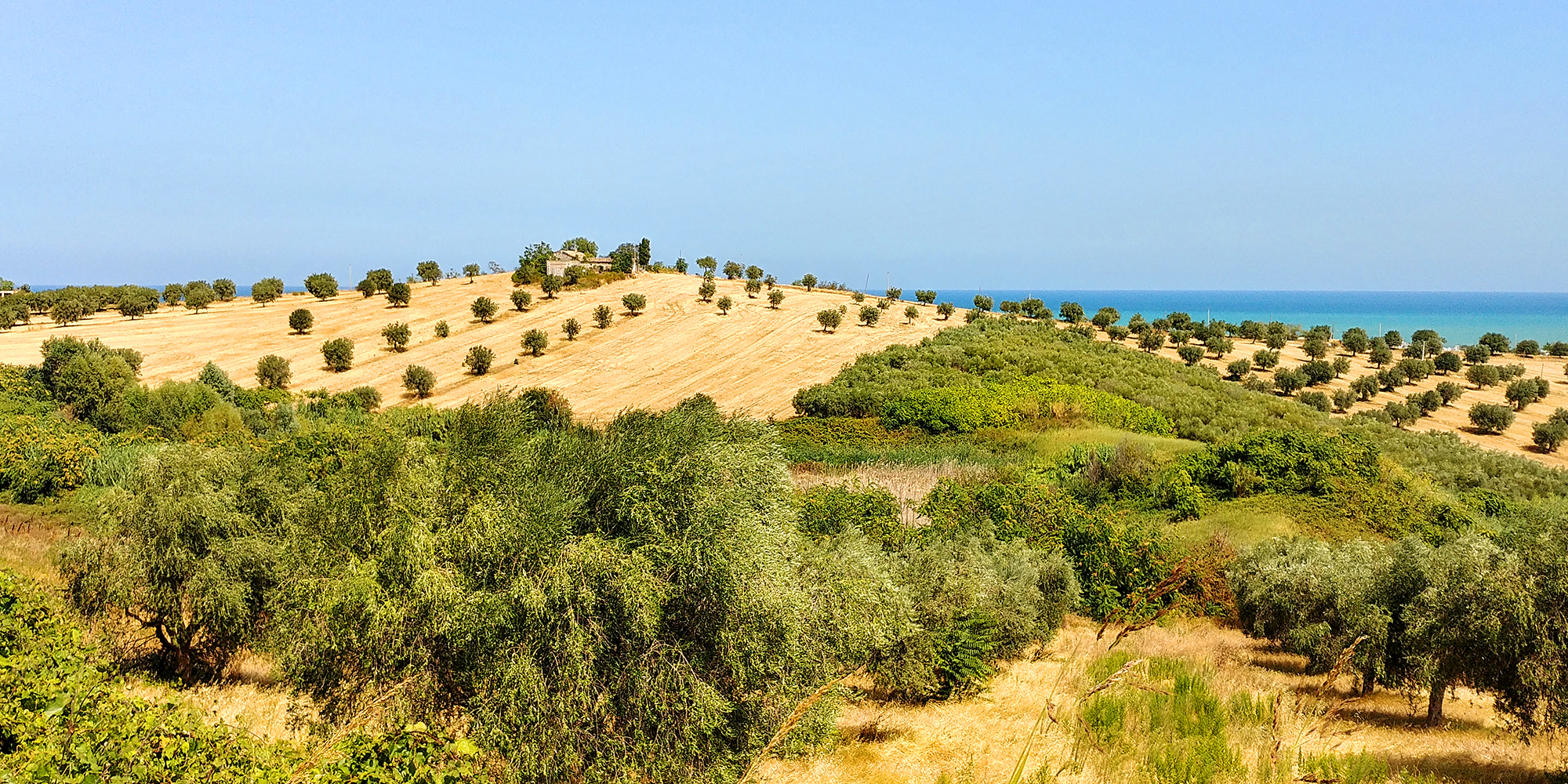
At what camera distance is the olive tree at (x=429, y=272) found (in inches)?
3526

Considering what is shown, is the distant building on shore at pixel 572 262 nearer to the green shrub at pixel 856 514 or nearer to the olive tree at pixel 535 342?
the olive tree at pixel 535 342

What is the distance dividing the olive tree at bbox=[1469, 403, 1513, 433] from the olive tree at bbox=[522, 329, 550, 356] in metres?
64.8

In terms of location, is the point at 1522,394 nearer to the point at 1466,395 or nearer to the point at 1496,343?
the point at 1466,395

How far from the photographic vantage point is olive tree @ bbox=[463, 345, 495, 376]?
2424 inches

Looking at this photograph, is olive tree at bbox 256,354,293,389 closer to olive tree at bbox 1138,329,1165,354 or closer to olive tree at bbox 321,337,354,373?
olive tree at bbox 321,337,354,373

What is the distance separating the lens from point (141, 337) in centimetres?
6159

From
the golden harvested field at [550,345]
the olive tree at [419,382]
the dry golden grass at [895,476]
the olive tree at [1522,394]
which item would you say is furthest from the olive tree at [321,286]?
the olive tree at [1522,394]

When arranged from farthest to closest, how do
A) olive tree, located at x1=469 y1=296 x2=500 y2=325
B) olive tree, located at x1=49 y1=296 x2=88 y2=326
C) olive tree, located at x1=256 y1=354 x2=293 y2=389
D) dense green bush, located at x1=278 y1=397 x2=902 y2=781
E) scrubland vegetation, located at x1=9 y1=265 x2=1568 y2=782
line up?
olive tree, located at x1=469 y1=296 x2=500 y2=325
olive tree, located at x1=49 y1=296 x2=88 y2=326
olive tree, located at x1=256 y1=354 x2=293 y2=389
dense green bush, located at x1=278 y1=397 x2=902 y2=781
scrubland vegetation, located at x1=9 y1=265 x2=1568 y2=782

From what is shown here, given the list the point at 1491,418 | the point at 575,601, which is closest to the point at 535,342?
the point at 575,601

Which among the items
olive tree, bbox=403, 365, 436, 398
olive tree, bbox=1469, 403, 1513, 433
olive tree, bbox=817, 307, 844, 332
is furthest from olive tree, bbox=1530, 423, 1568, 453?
olive tree, bbox=403, 365, 436, 398

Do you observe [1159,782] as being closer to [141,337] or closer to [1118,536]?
[1118,536]

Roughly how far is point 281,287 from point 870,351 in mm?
55101

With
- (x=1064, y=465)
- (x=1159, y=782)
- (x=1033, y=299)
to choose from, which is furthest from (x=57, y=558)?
(x=1033, y=299)

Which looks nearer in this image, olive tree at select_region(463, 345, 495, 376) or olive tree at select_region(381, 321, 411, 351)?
olive tree at select_region(463, 345, 495, 376)
